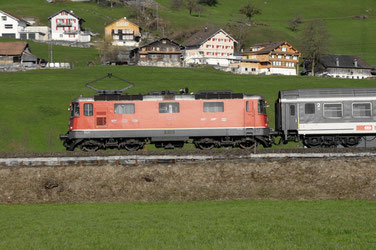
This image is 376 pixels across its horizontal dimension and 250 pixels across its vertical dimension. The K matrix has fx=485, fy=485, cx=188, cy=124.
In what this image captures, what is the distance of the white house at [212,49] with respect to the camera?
127000 millimetres

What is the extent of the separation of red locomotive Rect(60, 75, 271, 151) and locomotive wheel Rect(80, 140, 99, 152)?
12 cm

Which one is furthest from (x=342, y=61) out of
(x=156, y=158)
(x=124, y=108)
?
(x=156, y=158)

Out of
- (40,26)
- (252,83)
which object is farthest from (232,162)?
(40,26)

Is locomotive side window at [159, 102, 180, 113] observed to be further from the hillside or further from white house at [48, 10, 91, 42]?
white house at [48, 10, 91, 42]

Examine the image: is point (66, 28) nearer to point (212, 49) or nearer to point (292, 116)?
point (212, 49)

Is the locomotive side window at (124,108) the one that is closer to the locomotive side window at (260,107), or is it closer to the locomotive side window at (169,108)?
the locomotive side window at (169,108)

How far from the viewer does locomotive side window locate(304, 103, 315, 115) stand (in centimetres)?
3453

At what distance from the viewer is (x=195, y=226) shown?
17797 mm

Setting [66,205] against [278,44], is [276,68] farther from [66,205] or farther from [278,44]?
[66,205]

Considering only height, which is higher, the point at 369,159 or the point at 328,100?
the point at 328,100

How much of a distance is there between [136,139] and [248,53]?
98.1 meters

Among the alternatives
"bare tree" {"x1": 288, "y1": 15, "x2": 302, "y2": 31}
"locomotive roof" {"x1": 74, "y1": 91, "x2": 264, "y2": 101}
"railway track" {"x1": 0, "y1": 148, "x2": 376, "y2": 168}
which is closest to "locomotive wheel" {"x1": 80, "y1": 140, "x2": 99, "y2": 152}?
"locomotive roof" {"x1": 74, "y1": 91, "x2": 264, "y2": 101}

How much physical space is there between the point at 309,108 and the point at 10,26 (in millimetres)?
131719

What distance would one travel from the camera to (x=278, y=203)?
77.2 ft
